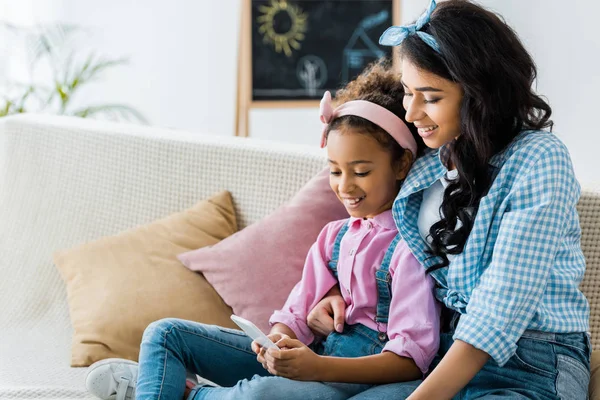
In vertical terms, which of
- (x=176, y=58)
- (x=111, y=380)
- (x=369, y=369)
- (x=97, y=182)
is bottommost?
(x=111, y=380)

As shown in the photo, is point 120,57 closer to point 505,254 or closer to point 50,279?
point 50,279

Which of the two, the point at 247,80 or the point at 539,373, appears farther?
the point at 247,80

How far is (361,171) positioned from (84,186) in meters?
1.14

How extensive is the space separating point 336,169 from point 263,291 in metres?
0.46

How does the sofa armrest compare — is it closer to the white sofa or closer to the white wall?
the white sofa

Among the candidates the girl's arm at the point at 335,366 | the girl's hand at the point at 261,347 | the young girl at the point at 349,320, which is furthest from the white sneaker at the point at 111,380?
the girl's arm at the point at 335,366

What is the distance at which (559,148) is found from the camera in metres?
1.46

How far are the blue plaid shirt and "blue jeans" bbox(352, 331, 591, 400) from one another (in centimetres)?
3

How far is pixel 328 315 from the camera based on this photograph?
174cm

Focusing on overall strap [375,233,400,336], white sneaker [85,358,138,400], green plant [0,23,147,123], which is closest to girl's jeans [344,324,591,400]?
overall strap [375,233,400,336]

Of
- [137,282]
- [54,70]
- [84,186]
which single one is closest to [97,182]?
[84,186]

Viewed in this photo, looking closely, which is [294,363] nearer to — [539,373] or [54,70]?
[539,373]

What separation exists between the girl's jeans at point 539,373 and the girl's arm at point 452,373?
7cm

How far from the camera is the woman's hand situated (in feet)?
5.59
